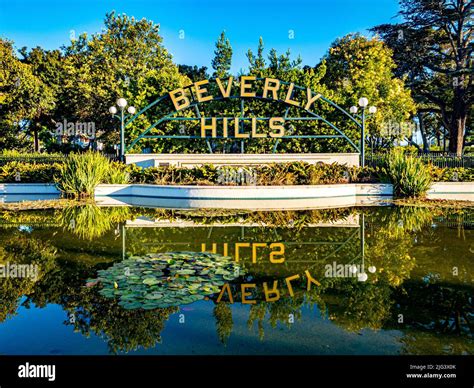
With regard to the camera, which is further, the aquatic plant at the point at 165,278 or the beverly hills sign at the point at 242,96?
the beverly hills sign at the point at 242,96

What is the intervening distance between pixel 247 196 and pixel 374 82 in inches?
744

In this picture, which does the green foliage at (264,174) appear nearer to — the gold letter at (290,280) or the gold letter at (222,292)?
the gold letter at (290,280)

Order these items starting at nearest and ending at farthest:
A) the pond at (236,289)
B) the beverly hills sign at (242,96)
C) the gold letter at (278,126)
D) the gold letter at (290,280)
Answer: the pond at (236,289) < the gold letter at (290,280) < the beverly hills sign at (242,96) < the gold letter at (278,126)

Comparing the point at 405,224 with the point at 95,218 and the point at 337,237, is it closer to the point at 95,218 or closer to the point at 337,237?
the point at 337,237

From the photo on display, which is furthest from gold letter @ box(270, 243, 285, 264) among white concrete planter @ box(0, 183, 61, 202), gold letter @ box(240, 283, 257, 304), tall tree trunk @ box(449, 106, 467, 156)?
tall tree trunk @ box(449, 106, 467, 156)

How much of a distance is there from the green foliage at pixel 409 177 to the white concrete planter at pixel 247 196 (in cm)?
49

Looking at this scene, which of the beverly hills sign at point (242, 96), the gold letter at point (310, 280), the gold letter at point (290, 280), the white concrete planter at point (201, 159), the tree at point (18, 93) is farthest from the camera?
the tree at point (18, 93)

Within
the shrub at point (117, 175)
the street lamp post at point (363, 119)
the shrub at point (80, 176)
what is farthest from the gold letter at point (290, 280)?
the street lamp post at point (363, 119)

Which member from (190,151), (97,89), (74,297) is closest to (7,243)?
(74,297)

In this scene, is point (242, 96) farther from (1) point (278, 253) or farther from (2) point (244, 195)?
(1) point (278, 253)

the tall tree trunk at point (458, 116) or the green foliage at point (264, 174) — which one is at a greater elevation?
the tall tree trunk at point (458, 116)

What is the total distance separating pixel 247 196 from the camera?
1544 cm

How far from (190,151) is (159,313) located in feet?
66.9

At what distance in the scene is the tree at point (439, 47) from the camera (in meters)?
33.4
